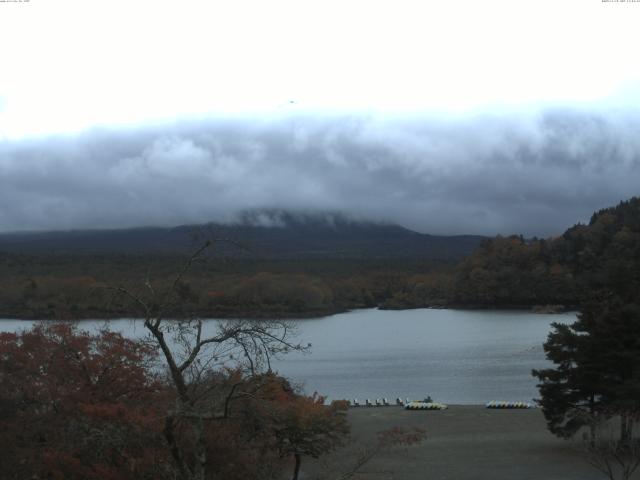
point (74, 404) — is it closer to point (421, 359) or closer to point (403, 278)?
point (421, 359)

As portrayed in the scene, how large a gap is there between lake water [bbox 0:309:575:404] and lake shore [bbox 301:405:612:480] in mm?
6190

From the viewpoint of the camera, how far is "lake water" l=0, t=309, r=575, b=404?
1678 inches

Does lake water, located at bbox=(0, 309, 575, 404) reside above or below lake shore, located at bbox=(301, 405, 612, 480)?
below

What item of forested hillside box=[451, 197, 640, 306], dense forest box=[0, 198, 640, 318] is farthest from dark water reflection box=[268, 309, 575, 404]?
forested hillside box=[451, 197, 640, 306]

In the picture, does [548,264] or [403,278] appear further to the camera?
[403,278]

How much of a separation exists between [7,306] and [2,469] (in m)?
89.7

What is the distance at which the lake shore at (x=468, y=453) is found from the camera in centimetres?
2069

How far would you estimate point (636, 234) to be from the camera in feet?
380

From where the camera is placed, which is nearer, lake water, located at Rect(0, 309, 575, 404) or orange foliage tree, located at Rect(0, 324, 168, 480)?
orange foliage tree, located at Rect(0, 324, 168, 480)

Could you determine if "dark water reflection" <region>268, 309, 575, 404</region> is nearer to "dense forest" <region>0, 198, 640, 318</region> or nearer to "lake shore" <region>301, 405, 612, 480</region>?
"lake shore" <region>301, 405, 612, 480</region>

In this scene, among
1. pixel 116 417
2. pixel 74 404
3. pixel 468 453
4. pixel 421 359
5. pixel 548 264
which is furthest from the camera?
pixel 548 264

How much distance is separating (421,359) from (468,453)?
33.4m

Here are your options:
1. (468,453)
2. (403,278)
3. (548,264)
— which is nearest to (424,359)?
(468,453)

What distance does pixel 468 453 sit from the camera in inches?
934
